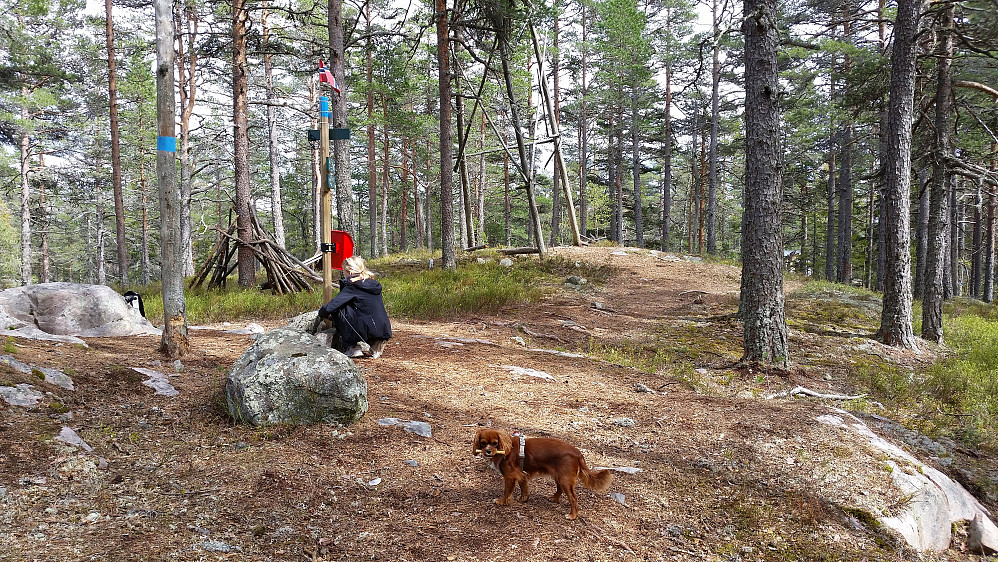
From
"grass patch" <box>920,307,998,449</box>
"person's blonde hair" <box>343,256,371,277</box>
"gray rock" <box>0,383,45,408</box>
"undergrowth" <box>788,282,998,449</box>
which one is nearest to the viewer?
"gray rock" <box>0,383,45,408</box>

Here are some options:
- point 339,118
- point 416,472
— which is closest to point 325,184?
point 416,472

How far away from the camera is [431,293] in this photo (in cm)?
1017

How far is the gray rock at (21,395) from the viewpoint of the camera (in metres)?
3.38

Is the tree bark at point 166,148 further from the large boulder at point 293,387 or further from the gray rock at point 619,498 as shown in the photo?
the gray rock at point 619,498

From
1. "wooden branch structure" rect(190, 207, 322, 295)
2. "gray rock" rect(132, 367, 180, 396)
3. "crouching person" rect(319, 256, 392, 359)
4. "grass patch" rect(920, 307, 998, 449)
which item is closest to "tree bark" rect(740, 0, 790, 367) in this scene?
"grass patch" rect(920, 307, 998, 449)

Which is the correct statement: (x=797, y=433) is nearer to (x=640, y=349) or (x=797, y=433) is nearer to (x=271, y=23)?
(x=640, y=349)

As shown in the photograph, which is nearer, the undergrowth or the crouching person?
the undergrowth

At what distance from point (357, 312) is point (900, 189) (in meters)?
9.22

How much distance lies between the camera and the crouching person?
18.2ft

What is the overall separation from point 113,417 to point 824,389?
739 cm

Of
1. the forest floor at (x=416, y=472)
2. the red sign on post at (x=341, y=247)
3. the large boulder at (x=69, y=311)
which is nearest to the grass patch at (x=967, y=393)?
the forest floor at (x=416, y=472)

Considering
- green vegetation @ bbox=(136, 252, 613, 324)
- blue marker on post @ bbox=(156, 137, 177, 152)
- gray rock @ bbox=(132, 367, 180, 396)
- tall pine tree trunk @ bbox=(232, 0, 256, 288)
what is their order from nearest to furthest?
gray rock @ bbox=(132, 367, 180, 396), blue marker on post @ bbox=(156, 137, 177, 152), green vegetation @ bbox=(136, 252, 613, 324), tall pine tree trunk @ bbox=(232, 0, 256, 288)

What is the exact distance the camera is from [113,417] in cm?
354

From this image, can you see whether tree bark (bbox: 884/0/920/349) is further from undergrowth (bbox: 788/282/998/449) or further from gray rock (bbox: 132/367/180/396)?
gray rock (bbox: 132/367/180/396)
